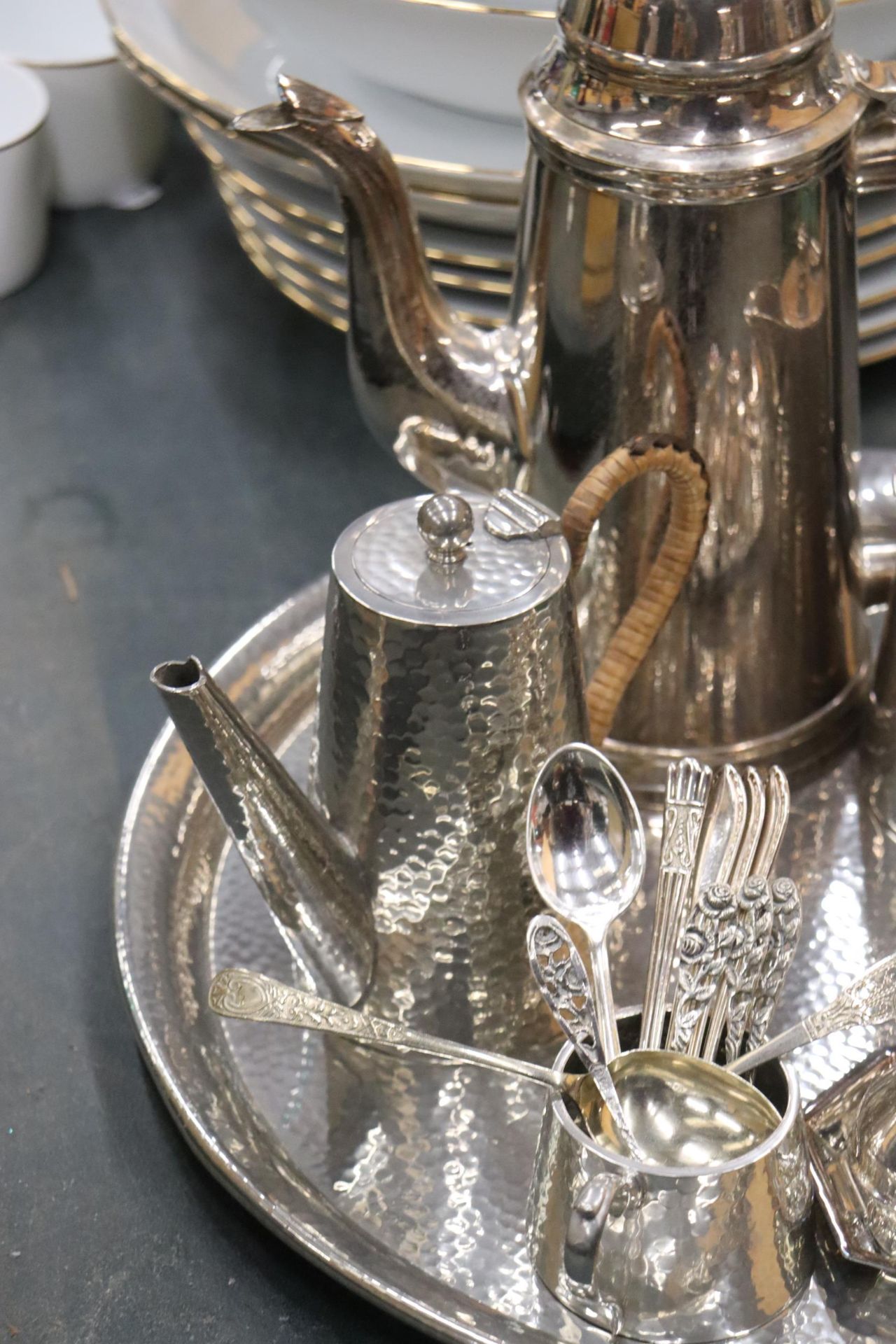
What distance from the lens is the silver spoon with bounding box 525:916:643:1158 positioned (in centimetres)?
35

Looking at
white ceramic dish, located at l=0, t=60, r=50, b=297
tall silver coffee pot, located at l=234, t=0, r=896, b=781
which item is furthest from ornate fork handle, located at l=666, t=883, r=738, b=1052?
white ceramic dish, located at l=0, t=60, r=50, b=297

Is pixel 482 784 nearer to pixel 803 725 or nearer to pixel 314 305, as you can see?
pixel 803 725

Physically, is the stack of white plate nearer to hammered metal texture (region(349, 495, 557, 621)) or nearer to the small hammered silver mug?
hammered metal texture (region(349, 495, 557, 621))

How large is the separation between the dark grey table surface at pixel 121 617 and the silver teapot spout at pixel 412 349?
16cm

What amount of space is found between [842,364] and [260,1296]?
307 mm

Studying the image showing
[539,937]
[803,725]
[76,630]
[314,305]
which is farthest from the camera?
[314,305]

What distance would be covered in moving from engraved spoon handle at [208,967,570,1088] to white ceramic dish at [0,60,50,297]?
49 centimetres

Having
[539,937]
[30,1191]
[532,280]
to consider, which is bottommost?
[30,1191]

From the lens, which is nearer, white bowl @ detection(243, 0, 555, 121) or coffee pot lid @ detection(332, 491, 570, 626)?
coffee pot lid @ detection(332, 491, 570, 626)

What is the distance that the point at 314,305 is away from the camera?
73cm

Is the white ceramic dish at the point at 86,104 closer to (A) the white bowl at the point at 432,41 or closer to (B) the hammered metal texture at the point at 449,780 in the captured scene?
(A) the white bowl at the point at 432,41

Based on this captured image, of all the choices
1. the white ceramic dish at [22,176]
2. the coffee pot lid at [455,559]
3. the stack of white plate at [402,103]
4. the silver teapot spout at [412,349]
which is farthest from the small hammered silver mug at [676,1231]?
the white ceramic dish at [22,176]

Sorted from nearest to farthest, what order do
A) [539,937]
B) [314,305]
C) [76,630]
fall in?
[539,937], [76,630], [314,305]

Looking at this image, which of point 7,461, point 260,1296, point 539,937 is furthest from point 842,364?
point 7,461
